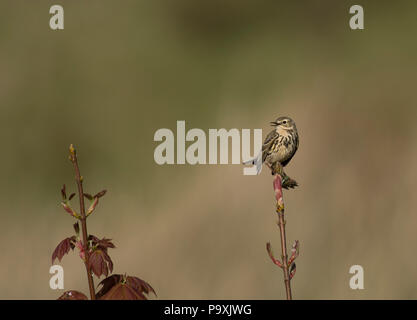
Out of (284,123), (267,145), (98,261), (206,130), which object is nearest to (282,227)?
(98,261)

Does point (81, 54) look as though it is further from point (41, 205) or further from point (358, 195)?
point (358, 195)

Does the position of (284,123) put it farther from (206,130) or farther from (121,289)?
(206,130)

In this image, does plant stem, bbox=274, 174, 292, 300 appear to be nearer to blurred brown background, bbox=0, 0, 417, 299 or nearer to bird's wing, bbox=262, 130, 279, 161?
bird's wing, bbox=262, 130, 279, 161

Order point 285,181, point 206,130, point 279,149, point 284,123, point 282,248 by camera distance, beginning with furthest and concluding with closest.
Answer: point 206,130, point 284,123, point 279,149, point 285,181, point 282,248

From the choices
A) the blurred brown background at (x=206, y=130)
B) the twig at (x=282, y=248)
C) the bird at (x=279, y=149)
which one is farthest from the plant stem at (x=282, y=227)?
the blurred brown background at (x=206, y=130)

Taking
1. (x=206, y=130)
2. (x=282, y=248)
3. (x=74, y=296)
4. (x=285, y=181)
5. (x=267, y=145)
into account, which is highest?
(x=206, y=130)

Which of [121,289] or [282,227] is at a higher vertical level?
[282,227]

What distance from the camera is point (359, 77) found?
250 inches

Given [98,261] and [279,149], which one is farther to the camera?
[279,149]

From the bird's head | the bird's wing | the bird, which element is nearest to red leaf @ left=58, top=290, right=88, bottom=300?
the bird

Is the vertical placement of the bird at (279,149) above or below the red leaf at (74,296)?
above

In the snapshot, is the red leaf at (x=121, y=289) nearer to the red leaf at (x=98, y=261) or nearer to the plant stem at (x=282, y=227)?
the red leaf at (x=98, y=261)

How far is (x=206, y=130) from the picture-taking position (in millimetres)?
6238

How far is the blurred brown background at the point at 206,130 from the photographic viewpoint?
17.5ft
